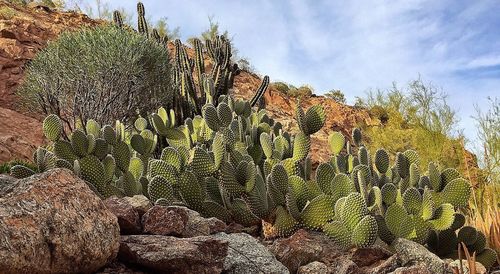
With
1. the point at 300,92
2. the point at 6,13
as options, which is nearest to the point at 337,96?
the point at 300,92

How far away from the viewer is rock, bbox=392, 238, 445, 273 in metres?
3.73

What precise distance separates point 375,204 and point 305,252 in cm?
106

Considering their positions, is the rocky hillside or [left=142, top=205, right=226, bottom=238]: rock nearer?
[left=142, top=205, right=226, bottom=238]: rock

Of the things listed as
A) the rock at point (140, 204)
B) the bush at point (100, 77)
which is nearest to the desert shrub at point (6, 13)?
the bush at point (100, 77)

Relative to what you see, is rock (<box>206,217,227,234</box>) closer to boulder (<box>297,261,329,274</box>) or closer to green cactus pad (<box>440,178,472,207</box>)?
boulder (<box>297,261,329,274</box>)

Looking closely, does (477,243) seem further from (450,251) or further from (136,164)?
(136,164)

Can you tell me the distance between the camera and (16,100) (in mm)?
16734

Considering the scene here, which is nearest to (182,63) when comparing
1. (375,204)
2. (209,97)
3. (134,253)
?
(209,97)

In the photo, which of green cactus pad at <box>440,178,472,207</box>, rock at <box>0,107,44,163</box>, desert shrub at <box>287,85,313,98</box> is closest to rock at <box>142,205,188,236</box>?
green cactus pad at <box>440,178,472,207</box>

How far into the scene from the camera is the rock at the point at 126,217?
3.22 metres

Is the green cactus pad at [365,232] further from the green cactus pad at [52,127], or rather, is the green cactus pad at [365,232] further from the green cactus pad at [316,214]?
the green cactus pad at [52,127]

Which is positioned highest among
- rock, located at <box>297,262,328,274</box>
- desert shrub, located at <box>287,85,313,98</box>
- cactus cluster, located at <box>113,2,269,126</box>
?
desert shrub, located at <box>287,85,313,98</box>

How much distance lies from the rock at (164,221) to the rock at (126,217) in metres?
0.05

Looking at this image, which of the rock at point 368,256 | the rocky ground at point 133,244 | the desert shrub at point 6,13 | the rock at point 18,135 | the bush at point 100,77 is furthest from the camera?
the desert shrub at point 6,13
